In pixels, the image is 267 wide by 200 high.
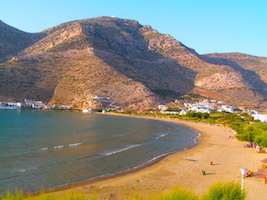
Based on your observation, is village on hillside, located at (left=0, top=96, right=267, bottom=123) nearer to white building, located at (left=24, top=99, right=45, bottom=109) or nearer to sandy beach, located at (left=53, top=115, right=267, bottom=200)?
white building, located at (left=24, top=99, right=45, bottom=109)

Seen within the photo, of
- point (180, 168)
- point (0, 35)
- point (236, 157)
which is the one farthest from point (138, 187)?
point (0, 35)

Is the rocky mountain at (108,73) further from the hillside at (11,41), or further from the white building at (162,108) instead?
the white building at (162,108)

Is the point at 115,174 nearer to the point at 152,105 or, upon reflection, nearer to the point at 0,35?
the point at 152,105

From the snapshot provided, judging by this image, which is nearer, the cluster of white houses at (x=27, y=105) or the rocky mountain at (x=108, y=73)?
the cluster of white houses at (x=27, y=105)

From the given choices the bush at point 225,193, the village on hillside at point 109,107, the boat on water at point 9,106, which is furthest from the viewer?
the village on hillside at point 109,107

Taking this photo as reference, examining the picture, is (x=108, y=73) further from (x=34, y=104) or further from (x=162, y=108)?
(x=34, y=104)

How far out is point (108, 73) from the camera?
125m

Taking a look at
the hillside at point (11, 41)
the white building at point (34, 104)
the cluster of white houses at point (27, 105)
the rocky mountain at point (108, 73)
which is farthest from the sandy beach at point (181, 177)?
the hillside at point (11, 41)

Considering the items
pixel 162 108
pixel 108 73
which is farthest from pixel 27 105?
pixel 162 108

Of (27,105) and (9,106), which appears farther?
(27,105)

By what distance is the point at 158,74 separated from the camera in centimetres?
16050

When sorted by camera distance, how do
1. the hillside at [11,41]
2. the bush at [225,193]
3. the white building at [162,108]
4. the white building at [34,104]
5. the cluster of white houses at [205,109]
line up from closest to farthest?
the bush at [225,193]
the cluster of white houses at [205,109]
the white building at [34,104]
the white building at [162,108]
the hillside at [11,41]

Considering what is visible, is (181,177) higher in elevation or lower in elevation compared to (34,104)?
lower

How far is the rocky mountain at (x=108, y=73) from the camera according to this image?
116688 mm
